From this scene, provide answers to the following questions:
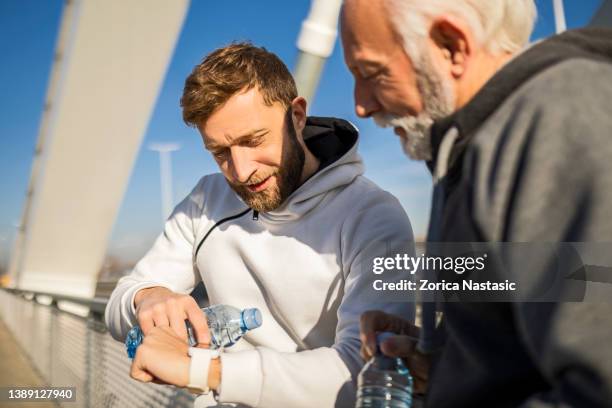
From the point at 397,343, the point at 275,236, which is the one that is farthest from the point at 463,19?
the point at 275,236

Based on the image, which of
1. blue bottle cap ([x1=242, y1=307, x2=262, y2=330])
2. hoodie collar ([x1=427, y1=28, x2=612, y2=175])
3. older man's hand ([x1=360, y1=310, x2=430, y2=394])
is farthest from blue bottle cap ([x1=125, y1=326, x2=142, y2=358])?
hoodie collar ([x1=427, y1=28, x2=612, y2=175])

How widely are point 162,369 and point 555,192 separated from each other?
109 centimetres

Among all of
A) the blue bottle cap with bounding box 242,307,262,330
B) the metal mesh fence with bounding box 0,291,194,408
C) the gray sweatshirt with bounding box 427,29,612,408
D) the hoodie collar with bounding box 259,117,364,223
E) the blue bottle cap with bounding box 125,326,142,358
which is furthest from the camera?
the metal mesh fence with bounding box 0,291,194,408

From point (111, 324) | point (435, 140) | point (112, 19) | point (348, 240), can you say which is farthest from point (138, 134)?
point (435, 140)

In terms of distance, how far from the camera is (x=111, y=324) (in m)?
2.56

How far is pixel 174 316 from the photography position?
2.00m

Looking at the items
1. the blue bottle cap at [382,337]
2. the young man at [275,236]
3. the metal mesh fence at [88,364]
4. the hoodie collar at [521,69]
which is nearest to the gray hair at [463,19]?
the hoodie collar at [521,69]

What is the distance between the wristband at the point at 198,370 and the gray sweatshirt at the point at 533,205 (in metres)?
0.63

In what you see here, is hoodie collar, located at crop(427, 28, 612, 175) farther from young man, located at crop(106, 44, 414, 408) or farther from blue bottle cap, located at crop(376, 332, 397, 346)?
young man, located at crop(106, 44, 414, 408)

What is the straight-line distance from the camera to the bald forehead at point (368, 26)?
1350 millimetres

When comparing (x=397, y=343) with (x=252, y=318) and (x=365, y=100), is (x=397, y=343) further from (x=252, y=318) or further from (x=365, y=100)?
(x=252, y=318)

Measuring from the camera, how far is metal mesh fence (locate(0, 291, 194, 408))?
3.24 metres

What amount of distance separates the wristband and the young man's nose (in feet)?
2.52

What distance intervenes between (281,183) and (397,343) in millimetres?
972
